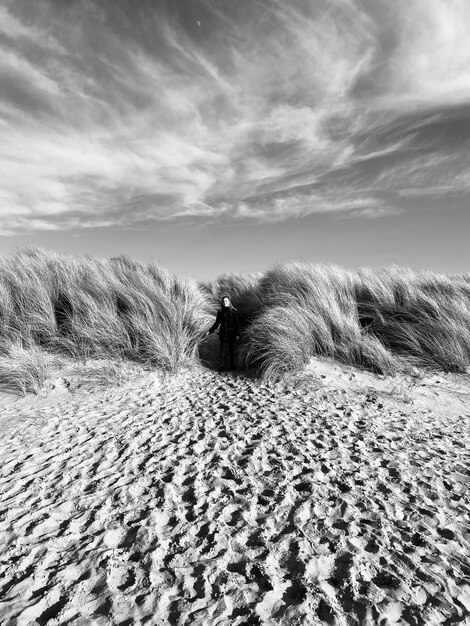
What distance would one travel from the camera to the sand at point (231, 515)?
5.48 feet

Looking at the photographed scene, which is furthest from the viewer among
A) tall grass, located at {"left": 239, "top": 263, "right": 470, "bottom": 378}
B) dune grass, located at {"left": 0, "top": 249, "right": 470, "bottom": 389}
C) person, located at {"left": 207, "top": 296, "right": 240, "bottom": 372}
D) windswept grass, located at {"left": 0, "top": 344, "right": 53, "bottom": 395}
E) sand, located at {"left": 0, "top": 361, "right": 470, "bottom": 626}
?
person, located at {"left": 207, "top": 296, "right": 240, "bottom": 372}

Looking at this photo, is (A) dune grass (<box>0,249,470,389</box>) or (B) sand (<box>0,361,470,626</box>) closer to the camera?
(B) sand (<box>0,361,470,626</box>)

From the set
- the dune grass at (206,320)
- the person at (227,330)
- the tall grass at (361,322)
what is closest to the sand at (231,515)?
the dune grass at (206,320)

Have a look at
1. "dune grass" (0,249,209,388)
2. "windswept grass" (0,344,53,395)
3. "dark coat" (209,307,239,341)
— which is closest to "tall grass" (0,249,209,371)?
"dune grass" (0,249,209,388)

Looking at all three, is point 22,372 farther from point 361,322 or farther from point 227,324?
point 361,322

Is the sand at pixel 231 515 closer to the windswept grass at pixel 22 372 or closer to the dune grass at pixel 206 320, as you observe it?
the windswept grass at pixel 22 372

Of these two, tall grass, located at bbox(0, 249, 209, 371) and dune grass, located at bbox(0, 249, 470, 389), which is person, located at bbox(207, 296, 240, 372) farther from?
tall grass, located at bbox(0, 249, 209, 371)

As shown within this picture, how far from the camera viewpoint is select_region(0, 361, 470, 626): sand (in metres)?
1.67

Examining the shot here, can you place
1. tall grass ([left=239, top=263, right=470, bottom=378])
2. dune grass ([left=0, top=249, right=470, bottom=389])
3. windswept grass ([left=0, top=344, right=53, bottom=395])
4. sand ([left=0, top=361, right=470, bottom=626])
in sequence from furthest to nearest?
tall grass ([left=239, top=263, right=470, bottom=378]) → dune grass ([left=0, top=249, right=470, bottom=389]) → windswept grass ([left=0, top=344, right=53, bottom=395]) → sand ([left=0, top=361, right=470, bottom=626])

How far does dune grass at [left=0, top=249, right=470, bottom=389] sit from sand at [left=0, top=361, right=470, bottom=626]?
149cm

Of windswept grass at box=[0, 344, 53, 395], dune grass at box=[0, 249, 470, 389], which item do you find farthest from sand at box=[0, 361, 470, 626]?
dune grass at box=[0, 249, 470, 389]

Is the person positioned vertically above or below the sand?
above

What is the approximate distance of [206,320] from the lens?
7078 millimetres

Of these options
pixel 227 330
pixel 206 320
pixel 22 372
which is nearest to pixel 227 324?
pixel 227 330
